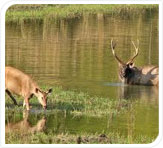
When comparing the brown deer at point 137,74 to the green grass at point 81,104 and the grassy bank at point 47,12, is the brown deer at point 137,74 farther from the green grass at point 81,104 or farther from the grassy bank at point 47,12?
the grassy bank at point 47,12

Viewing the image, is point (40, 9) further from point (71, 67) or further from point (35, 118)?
point (35, 118)

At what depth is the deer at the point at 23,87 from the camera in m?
14.1

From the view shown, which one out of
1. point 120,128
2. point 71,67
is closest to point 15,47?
point 71,67

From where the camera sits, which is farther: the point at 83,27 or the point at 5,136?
the point at 83,27

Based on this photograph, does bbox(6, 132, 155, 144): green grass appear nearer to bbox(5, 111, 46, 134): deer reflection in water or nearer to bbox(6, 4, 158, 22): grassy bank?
bbox(5, 111, 46, 134): deer reflection in water

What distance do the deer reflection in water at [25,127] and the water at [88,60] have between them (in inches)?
1.8

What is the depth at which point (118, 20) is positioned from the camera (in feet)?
105

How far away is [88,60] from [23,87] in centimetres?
642

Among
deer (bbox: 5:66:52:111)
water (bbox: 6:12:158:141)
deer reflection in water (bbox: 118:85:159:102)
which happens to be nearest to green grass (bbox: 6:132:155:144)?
water (bbox: 6:12:158:141)

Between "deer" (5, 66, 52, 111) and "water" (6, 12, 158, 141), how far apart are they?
301 mm

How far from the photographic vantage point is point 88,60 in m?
20.7

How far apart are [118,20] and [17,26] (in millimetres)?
5967

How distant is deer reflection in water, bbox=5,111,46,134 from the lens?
12789 millimetres

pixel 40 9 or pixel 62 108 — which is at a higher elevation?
pixel 40 9
